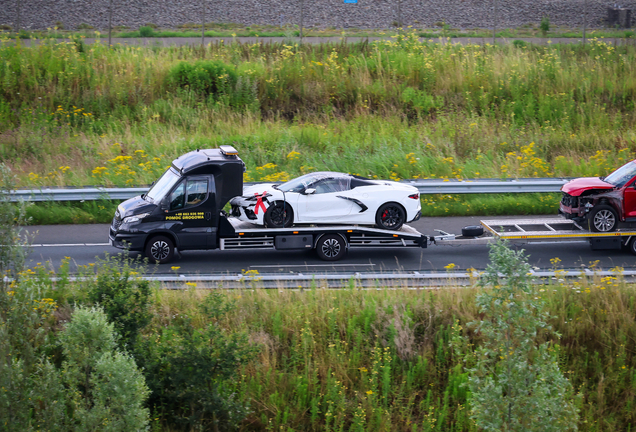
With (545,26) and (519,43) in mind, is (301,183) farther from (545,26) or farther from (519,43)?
(545,26)

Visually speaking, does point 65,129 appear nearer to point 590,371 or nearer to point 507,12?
point 590,371

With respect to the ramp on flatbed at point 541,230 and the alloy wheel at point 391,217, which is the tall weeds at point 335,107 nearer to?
the ramp on flatbed at point 541,230

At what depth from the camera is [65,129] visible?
65.2 feet

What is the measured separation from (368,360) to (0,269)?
506 centimetres

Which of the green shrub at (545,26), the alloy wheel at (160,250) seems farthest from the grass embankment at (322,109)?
the alloy wheel at (160,250)

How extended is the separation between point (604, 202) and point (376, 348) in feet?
21.5

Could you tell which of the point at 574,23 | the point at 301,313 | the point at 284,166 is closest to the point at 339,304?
the point at 301,313

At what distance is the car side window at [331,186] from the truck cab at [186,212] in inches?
60.9

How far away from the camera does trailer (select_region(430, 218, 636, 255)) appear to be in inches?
474

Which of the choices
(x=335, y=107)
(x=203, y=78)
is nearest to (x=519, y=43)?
(x=335, y=107)

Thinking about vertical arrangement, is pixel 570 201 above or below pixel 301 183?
below

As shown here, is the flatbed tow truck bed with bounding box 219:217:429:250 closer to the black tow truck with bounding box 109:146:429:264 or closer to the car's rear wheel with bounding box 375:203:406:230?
the black tow truck with bounding box 109:146:429:264

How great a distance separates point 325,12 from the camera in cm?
3316

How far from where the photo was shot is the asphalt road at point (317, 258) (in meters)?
11.8
